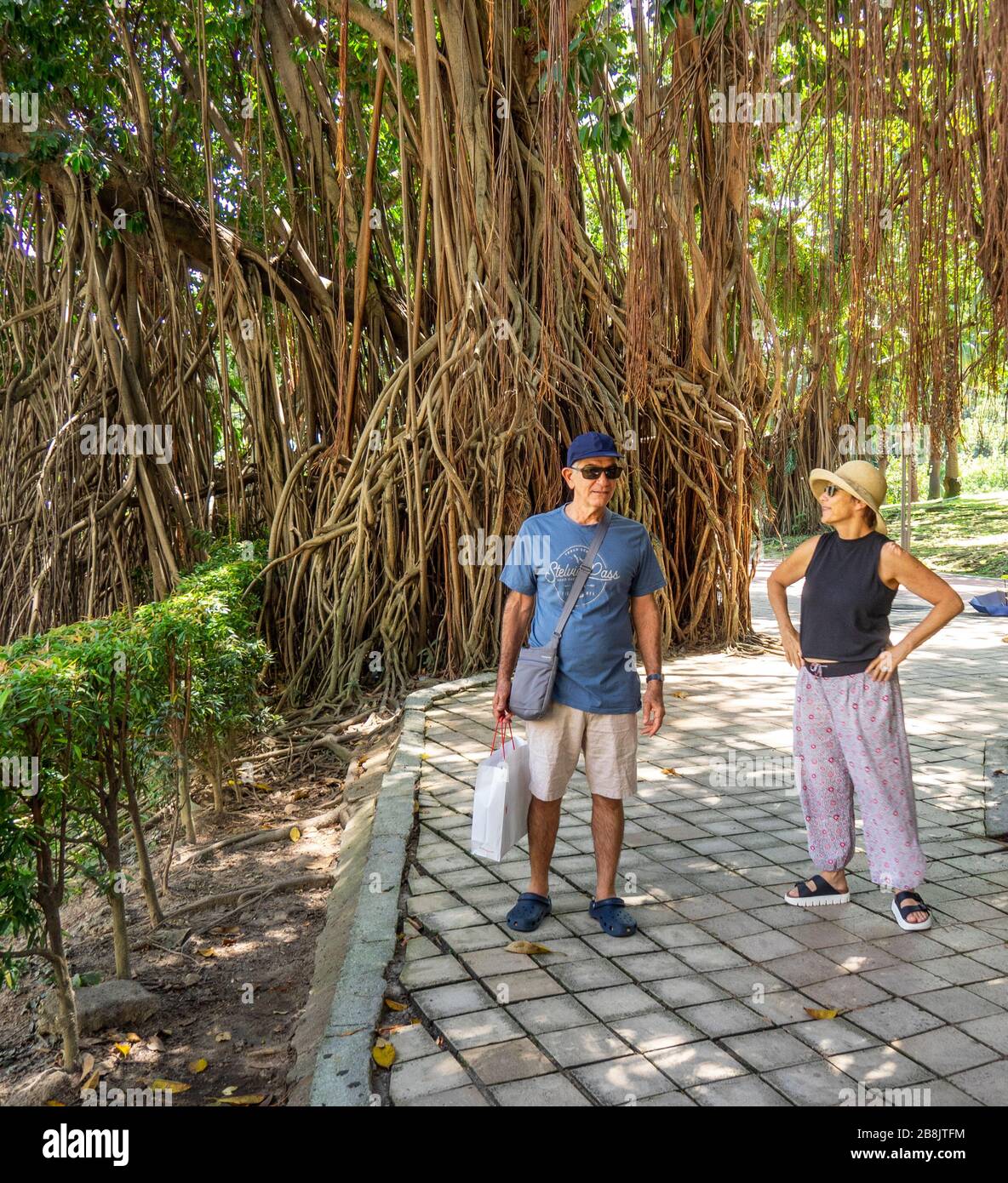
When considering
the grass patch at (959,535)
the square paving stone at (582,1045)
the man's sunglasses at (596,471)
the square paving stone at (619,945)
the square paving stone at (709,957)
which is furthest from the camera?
the grass patch at (959,535)

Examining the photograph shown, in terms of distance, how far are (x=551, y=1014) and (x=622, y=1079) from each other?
1.08 ft

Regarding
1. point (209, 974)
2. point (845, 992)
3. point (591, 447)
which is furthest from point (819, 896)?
A: point (209, 974)

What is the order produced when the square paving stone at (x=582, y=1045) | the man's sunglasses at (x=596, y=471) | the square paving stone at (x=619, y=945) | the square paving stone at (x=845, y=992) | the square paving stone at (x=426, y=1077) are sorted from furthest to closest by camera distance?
the man's sunglasses at (x=596, y=471) < the square paving stone at (x=619, y=945) < the square paving stone at (x=845, y=992) < the square paving stone at (x=582, y=1045) < the square paving stone at (x=426, y=1077)

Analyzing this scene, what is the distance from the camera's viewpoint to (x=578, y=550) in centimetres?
302

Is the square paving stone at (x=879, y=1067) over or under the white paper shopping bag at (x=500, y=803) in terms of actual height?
under

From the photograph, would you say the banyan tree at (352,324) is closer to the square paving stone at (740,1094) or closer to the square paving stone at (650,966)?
the square paving stone at (650,966)

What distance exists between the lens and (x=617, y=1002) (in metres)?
2.62

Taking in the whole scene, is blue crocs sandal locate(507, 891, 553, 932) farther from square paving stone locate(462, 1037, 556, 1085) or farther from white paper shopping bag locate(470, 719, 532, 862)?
square paving stone locate(462, 1037, 556, 1085)

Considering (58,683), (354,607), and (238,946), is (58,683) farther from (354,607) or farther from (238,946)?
(354,607)

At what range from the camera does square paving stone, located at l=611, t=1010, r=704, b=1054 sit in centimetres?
242

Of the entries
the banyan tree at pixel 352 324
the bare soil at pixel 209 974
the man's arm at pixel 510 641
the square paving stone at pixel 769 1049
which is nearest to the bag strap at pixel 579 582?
the man's arm at pixel 510 641

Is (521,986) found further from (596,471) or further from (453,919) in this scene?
(596,471)

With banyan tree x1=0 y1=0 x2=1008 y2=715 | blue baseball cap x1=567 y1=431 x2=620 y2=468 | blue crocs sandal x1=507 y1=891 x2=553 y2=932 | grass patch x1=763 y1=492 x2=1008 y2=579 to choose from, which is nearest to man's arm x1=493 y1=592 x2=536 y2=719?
blue baseball cap x1=567 y1=431 x2=620 y2=468

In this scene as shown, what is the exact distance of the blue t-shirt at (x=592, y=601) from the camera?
2.99m
